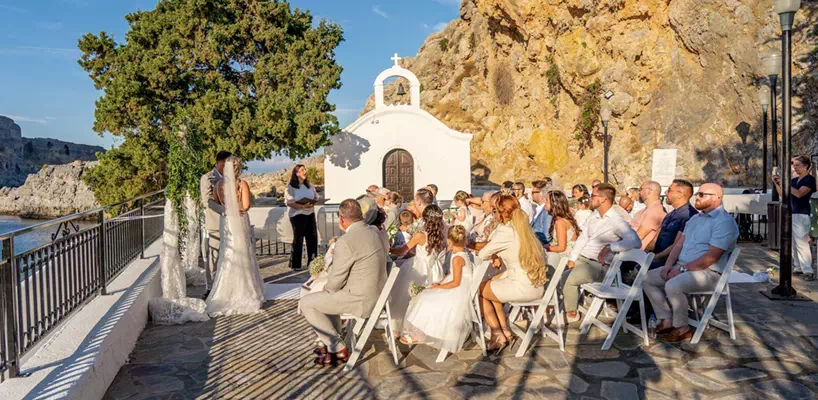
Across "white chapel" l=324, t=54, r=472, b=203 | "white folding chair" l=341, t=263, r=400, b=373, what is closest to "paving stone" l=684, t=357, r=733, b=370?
"white folding chair" l=341, t=263, r=400, b=373

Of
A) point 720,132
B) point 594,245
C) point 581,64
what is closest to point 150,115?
point 594,245

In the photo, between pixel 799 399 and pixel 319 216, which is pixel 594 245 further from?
pixel 319 216

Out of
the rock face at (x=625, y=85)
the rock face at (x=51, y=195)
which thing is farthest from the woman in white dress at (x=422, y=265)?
the rock face at (x=51, y=195)

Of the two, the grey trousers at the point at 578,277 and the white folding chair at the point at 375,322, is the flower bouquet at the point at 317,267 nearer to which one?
the white folding chair at the point at 375,322

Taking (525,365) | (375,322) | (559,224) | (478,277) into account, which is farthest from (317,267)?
(559,224)

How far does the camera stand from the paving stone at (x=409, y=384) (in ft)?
15.3

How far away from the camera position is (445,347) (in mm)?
5379

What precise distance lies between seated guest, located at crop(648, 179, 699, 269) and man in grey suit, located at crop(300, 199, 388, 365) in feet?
10.7

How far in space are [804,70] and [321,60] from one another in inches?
811

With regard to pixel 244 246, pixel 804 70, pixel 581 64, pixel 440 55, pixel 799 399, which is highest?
pixel 440 55

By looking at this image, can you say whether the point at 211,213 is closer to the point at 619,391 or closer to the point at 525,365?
the point at 525,365

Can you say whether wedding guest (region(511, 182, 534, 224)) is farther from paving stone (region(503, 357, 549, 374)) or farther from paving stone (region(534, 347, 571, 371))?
paving stone (region(503, 357, 549, 374))

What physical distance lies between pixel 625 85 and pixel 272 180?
Answer: 102 feet

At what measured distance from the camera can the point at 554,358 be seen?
5.41 m
